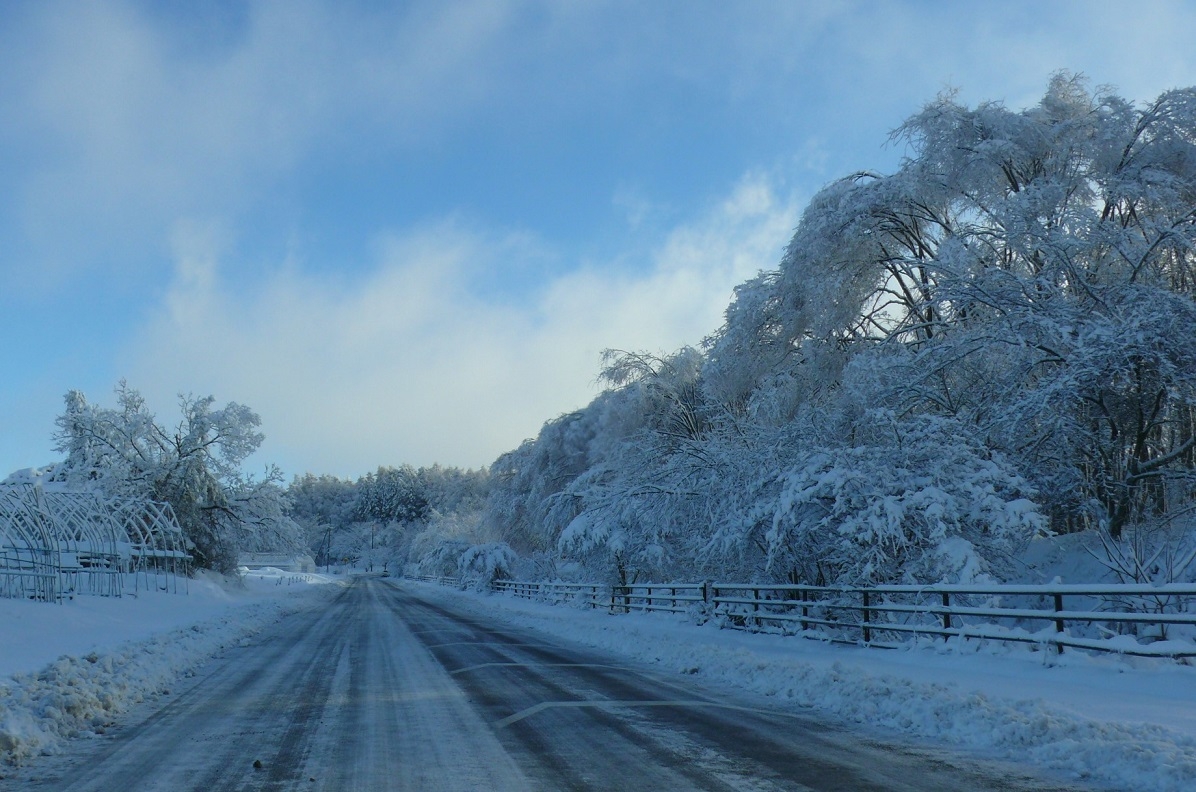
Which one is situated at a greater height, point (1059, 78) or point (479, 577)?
point (1059, 78)

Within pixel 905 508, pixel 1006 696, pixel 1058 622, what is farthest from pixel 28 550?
pixel 1058 622

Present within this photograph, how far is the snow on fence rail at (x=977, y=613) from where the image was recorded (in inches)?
433

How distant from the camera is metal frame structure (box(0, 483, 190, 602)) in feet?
87.1

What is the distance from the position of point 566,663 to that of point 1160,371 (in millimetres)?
12336

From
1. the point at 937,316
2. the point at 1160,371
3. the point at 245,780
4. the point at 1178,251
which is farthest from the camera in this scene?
the point at 937,316

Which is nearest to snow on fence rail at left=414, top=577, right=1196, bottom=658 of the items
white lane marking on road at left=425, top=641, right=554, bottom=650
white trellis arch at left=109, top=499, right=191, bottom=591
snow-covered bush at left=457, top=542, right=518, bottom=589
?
white lane marking on road at left=425, top=641, right=554, bottom=650

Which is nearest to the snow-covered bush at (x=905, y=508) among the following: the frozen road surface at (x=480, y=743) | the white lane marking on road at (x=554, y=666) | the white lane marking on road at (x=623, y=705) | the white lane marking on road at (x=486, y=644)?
the white lane marking on road at (x=554, y=666)

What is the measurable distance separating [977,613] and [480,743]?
901 centimetres

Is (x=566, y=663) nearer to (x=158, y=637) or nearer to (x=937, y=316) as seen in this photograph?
(x=158, y=637)

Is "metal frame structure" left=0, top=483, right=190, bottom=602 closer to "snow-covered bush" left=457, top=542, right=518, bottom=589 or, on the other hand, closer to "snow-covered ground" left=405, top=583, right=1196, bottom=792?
"snow-covered bush" left=457, top=542, right=518, bottom=589

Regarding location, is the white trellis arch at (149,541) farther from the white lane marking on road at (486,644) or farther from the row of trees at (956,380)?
the white lane marking on road at (486,644)

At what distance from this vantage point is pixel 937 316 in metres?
24.9

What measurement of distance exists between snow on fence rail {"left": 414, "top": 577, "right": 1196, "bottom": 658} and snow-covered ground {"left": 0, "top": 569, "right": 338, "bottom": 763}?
11321mm

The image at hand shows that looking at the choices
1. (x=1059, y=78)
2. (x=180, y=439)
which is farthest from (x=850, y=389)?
(x=180, y=439)
